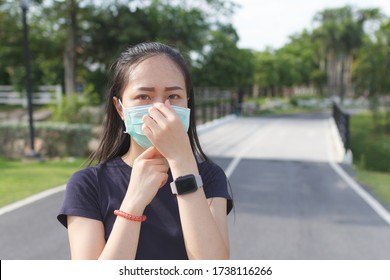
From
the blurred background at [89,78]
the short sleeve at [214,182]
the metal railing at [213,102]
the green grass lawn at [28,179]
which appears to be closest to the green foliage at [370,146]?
the blurred background at [89,78]

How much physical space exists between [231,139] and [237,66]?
41.2 ft

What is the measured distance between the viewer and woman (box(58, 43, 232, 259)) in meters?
1.27

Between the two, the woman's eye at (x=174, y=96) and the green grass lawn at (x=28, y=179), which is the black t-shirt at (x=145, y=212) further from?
the green grass lawn at (x=28, y=179)

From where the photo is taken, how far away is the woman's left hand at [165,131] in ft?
3.98

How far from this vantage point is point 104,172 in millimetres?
1557

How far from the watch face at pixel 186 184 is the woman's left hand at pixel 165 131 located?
2.8 inches

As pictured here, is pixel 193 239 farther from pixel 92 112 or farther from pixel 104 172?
pixel 92 112

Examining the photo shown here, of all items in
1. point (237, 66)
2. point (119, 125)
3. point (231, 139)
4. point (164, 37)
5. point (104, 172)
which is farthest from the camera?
point (237, 66)

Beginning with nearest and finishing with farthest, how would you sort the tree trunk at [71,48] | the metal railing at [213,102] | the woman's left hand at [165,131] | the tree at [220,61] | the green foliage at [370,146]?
the woman's left hand at [165,131], the green foliage at [370,146], the tree trunk at [71,48], the metal railing at [213,102], the tree at [220,61]

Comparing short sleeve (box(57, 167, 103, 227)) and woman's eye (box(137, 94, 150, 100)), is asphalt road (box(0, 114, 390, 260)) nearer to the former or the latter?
short sleeve (box(57, 167, 103, 227))

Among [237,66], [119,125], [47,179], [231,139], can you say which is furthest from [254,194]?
[237,66]

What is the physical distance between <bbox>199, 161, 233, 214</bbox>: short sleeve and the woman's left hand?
1.21 ft

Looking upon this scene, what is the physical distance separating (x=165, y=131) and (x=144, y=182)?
0.56 feet

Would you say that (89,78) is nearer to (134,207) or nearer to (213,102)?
(213,102)
